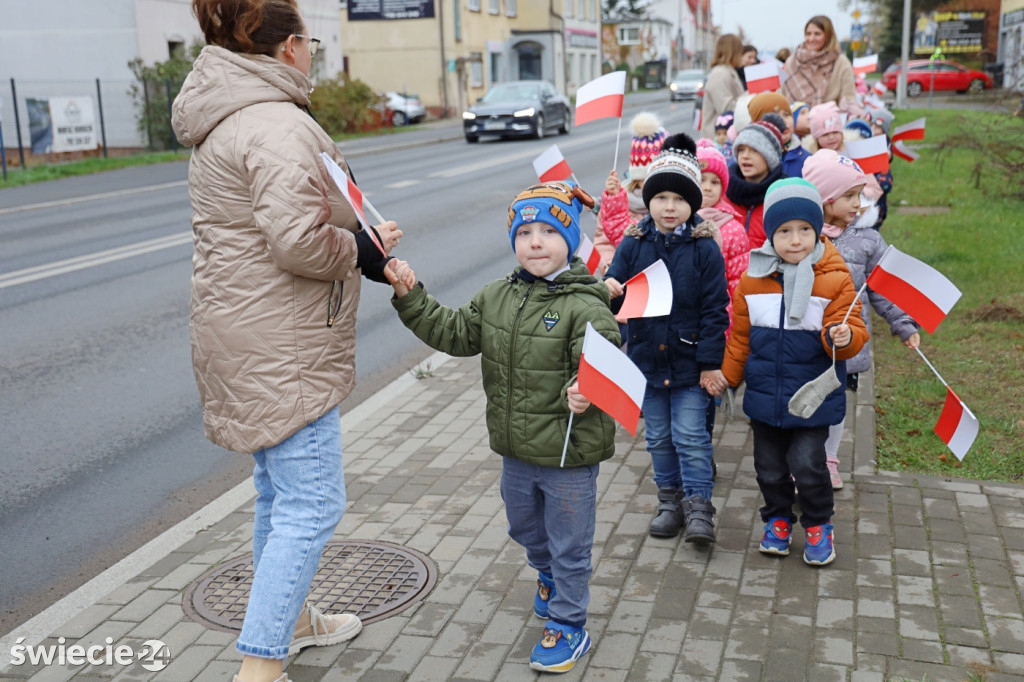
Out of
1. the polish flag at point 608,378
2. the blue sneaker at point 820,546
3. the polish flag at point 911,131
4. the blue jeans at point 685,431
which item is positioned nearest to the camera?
the polish flag at point 608,378

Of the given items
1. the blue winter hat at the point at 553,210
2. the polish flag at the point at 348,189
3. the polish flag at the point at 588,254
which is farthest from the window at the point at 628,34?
the polish flag at the point at 348,189

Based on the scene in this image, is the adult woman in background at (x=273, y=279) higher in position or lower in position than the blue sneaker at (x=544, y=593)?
higher

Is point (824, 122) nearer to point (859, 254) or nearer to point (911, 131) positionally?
point (859, 254)

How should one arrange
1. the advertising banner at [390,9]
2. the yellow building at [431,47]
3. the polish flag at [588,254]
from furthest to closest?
the yellow building at [431,47] < the advertising banner at [390,9] < the polish flag at [588,254]

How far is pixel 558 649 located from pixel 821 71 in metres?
7.17

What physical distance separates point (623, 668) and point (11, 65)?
91.1ft

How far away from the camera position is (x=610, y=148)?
2572 cm

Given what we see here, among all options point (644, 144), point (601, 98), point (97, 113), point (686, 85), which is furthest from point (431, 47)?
point (644, 144)

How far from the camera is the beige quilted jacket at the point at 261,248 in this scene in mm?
2959

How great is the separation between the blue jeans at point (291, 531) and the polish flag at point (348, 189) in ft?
1.85

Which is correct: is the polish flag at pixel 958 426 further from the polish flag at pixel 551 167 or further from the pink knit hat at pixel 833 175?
the polish flag at pixel 551 167

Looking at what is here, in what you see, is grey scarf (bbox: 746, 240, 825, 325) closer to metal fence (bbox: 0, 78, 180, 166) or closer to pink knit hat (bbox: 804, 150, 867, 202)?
pink knit hat (bbox: 804, 150, 867, 202)

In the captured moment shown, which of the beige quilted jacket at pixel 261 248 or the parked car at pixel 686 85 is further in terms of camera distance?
the parked car at pixel 686 85

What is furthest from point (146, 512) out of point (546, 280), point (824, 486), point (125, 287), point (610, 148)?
point (610, 148)
